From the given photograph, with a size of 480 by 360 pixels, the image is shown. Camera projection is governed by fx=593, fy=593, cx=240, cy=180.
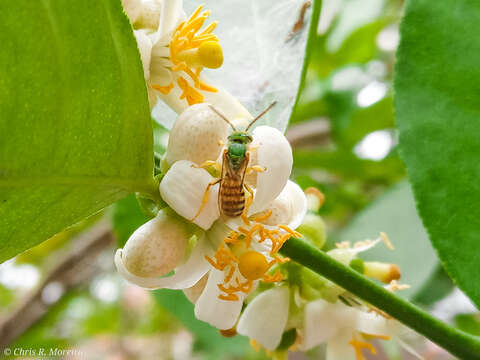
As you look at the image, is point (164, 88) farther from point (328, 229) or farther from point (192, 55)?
point (328, 229)

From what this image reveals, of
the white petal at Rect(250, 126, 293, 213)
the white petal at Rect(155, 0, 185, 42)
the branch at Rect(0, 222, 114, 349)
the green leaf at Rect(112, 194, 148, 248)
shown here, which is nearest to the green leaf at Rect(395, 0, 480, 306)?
the white petal at Rect(250, 126, 293, 213)

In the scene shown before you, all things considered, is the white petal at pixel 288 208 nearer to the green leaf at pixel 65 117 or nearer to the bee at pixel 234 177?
the bee at pixel 234 177

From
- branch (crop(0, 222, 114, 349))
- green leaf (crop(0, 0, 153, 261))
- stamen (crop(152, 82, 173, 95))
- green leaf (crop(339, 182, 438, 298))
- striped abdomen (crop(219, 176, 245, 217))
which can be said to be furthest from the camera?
branch (crop(0, 222, 114, 349))

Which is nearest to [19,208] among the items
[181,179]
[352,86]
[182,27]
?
[181,179]

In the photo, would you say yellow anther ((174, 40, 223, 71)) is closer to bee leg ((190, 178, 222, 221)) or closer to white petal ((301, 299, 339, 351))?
bee leg ((190, 178, 222, 221))

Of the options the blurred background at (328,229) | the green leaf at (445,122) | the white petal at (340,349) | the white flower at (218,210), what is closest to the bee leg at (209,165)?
the white flower at (218,210)

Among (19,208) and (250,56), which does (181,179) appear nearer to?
(19,208)
